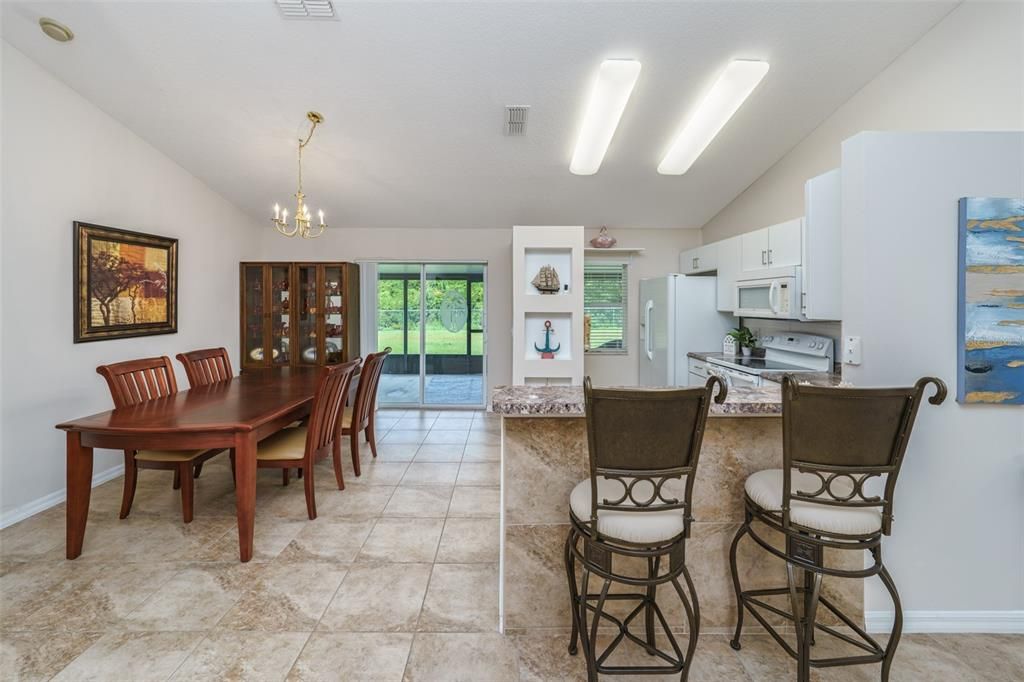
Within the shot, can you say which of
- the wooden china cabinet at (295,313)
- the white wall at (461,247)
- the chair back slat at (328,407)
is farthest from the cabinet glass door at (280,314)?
the chair back slat at (328,407)

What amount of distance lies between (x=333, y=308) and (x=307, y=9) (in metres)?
3.31

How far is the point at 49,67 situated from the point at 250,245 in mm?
2520

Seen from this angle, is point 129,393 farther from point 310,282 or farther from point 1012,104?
point 1012,104

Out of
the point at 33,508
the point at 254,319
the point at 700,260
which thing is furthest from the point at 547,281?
the point at 33,508

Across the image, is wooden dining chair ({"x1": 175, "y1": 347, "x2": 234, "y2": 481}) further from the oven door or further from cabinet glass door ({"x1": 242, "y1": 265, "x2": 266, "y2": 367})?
the oven door

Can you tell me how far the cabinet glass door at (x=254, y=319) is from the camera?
17.2ft

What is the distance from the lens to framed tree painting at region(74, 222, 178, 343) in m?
3.25

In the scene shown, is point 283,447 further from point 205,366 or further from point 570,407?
point 570,407

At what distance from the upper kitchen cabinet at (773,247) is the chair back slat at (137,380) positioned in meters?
4.40

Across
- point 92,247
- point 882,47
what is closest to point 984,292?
point 882,47

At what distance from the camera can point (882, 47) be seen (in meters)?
2.80

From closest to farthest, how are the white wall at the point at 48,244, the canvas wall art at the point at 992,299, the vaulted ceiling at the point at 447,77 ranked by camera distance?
the canvas wall art at the point at 992,299 → the vaulted ceiling at the point at 447,77 → the white wall at the point at 48,244

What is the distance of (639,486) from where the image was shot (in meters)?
1.53

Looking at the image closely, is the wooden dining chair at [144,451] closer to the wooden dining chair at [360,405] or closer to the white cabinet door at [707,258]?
the wooden dining chair at [360,405]
